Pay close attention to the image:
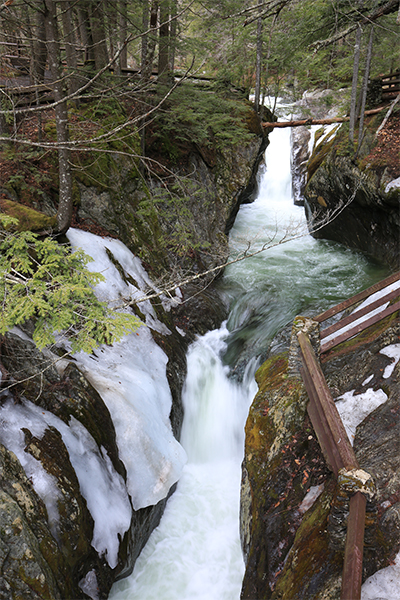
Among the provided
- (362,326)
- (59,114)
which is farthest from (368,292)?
(59,114)

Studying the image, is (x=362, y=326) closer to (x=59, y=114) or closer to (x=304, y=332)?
(x=304, y=332)

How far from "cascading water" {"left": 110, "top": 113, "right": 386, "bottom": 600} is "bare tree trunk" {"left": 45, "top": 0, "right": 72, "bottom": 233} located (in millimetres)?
3313

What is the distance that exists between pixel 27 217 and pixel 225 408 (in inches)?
223

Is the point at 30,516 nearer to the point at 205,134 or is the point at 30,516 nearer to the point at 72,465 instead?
the point at 72,465

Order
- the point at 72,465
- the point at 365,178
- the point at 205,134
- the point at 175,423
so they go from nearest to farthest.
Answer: the point at 72,465, the point at 175,423, the point at 205,134, the point at 365,178

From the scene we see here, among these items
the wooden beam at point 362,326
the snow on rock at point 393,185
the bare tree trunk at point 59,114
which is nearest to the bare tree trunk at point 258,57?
the snow on rock at point 393,185

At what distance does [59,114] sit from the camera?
5344 mm

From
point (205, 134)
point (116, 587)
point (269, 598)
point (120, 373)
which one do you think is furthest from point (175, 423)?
point (205, 134)

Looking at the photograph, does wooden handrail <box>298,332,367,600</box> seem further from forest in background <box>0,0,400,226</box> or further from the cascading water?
forest in background <box>0,0,400,226</box>

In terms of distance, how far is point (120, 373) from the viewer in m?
6.02

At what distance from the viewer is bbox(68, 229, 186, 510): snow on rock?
17.2ft

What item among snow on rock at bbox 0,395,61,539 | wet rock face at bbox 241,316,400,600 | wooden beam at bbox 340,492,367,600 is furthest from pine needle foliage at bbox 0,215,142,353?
wet rock face at bbox 241,316,400,600

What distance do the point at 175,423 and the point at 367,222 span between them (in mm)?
10843

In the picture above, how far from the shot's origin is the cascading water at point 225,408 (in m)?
5.61
